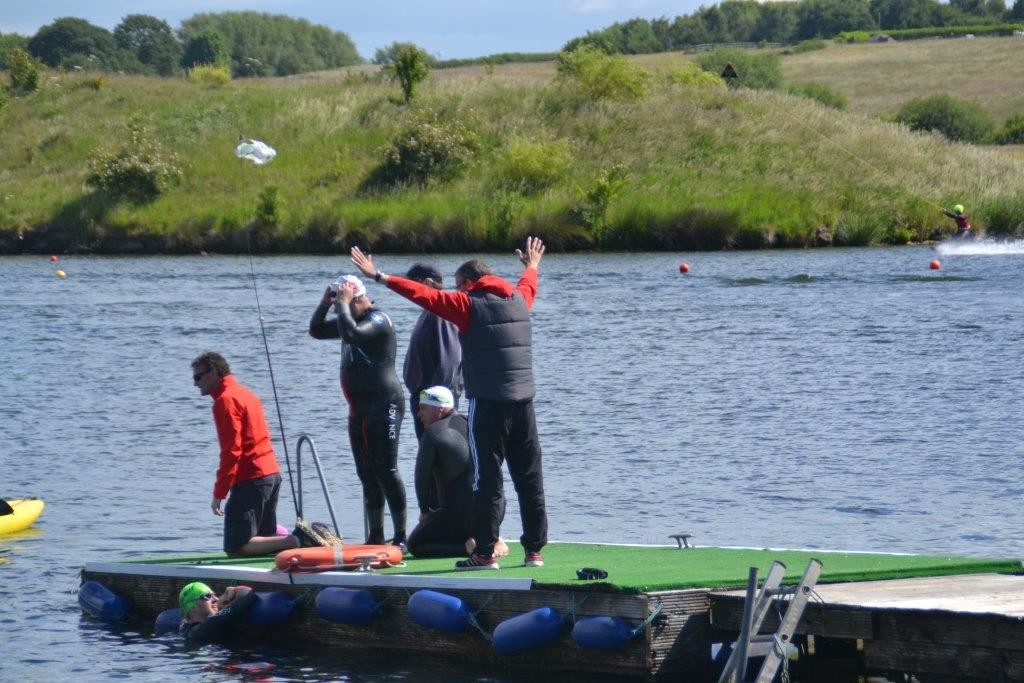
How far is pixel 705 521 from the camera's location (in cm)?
1548

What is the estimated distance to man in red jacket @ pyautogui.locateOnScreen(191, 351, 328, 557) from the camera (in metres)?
12.0

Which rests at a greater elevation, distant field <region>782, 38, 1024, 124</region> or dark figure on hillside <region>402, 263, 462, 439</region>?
distant field <region>782, 38, 1024, 124</region>

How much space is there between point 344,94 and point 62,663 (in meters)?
64.4

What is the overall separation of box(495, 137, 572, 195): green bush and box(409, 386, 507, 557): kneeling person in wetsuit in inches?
1955

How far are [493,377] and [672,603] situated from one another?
1899mm

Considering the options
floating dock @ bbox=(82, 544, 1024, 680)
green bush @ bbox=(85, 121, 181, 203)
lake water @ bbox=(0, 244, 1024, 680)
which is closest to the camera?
floating dock @ bbox=(82, 544, 1024, 680)

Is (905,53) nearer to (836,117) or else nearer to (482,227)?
(836,117)

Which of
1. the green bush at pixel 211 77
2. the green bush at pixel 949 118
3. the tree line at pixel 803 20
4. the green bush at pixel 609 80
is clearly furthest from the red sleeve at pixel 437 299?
the tree line at pixel 803 20

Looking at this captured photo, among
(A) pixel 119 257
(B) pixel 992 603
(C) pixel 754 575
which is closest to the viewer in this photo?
(C) pixel 754 575

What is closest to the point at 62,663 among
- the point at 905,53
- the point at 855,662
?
the point at 855,662

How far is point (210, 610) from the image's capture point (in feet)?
38.4

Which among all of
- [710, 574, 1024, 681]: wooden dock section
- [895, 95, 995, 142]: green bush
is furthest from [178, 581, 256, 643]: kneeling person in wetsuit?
[895, 95, 995, 142]: green bush

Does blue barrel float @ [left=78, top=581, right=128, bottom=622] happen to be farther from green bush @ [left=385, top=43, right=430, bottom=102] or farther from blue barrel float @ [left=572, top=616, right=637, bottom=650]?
green bush @ [left=385, top=43, right=430, bottom=102]

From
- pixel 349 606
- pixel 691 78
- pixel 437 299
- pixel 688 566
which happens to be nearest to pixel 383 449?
pixel 349 606
